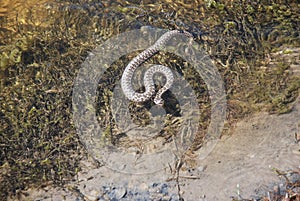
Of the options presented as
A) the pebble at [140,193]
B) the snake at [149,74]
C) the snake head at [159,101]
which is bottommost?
the pebble at [140,193]

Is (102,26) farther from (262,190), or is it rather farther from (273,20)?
(262,190)

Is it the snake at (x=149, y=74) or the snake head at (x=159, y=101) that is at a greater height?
the snake at (x=149, y=74)

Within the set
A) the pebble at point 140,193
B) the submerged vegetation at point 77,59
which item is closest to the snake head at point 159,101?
the submerged vegetation at point 77,59

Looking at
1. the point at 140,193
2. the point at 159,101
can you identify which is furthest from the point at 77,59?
the point at 140,193

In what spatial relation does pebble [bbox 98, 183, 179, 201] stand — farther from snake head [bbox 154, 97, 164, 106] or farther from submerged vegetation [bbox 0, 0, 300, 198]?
snake head [bbox 154, 97, 164, 106]

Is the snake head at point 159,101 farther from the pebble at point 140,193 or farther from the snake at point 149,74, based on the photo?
the pebble at point 140,193

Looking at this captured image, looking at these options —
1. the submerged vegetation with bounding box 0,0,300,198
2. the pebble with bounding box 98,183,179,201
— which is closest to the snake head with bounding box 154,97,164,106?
the submerged vegetation with bounding box 0,0,300,198

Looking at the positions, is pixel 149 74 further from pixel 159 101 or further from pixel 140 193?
pixel 140 193
